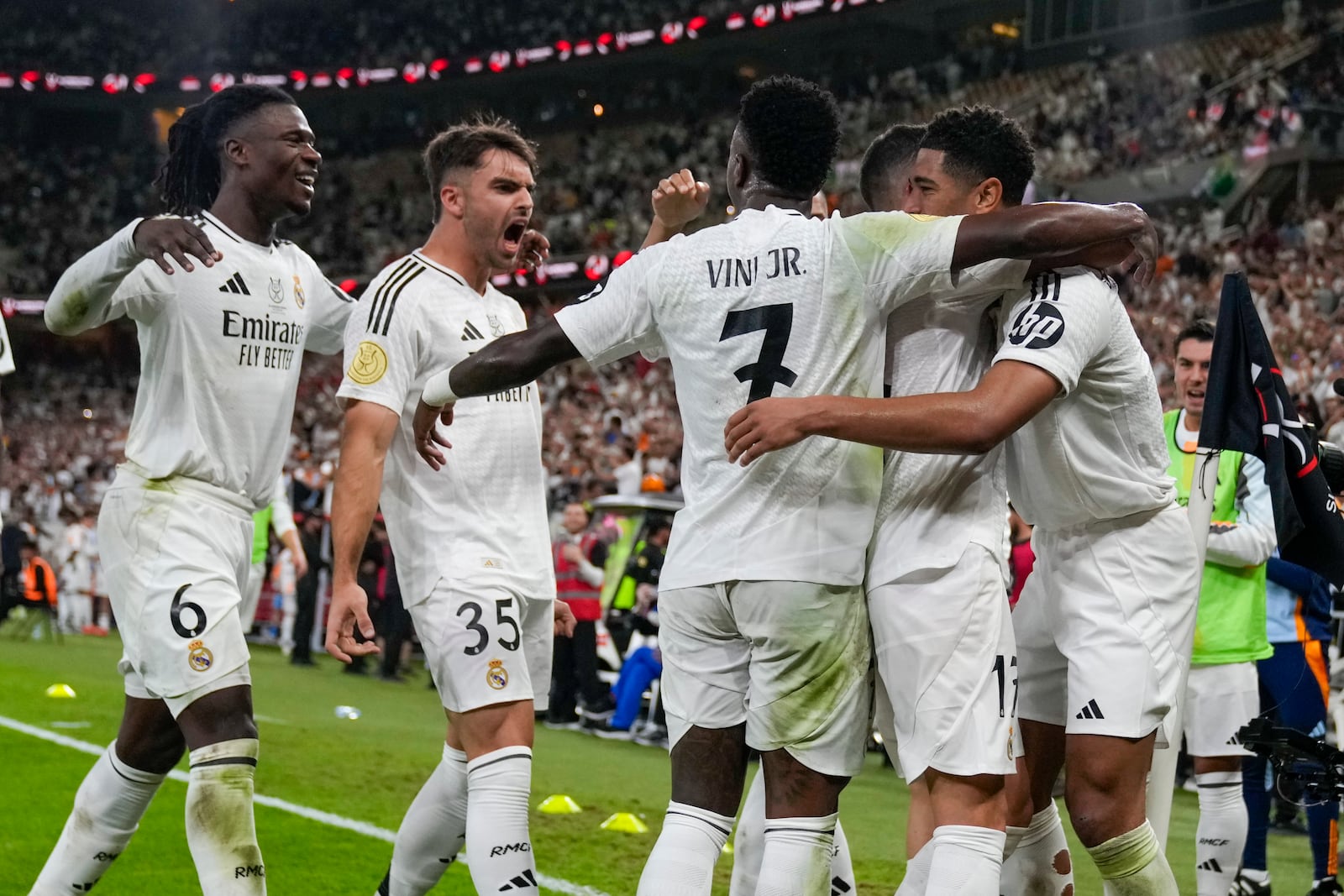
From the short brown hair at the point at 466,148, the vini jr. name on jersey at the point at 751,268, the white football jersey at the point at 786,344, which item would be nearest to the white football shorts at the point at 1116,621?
the white football jersey at the point at 786,344

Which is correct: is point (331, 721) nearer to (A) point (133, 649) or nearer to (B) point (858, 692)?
(A) point (133, 649)

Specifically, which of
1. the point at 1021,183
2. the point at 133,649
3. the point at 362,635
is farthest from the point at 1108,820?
the point at 133,649

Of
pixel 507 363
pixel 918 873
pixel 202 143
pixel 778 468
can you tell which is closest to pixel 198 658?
pixel 507 363

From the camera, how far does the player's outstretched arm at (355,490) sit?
13.4 feet

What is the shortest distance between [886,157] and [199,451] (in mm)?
2206

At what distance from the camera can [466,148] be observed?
4.63 metres

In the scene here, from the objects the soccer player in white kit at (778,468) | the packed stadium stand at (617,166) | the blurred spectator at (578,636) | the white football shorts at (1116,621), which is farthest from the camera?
the packed stadium stand at (617,166)

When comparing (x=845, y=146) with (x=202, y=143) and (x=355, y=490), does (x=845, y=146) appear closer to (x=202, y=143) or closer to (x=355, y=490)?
(x=202, y=143)

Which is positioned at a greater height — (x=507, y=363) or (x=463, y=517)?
(x=507, y=363)

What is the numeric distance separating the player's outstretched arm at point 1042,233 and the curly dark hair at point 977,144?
274mm

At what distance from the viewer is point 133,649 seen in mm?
4168

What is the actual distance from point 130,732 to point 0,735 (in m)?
5.84

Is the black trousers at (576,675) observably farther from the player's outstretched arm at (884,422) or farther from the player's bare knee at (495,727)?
the player's outstretched arm at (884,422)

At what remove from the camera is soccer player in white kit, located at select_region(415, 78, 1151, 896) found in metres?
3.30
